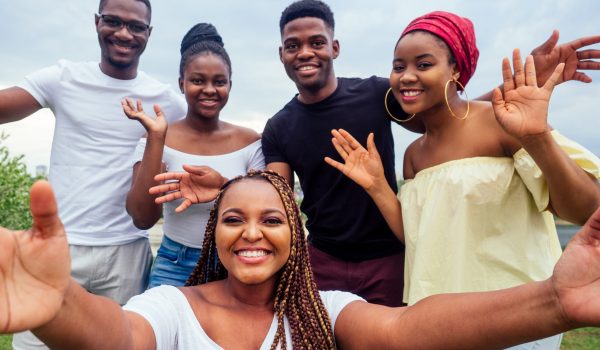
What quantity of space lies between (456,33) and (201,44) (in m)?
1.60

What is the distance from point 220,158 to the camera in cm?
327

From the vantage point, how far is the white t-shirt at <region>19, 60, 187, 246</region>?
3.42 meters

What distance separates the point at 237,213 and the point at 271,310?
426 mm

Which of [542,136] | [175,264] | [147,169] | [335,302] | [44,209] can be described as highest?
[542,136]

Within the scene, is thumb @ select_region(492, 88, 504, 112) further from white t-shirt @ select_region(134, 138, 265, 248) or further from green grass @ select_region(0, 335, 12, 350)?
green grass @ select_region(0, 335, 12, 350)

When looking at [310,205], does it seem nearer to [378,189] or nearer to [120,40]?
[378,189]

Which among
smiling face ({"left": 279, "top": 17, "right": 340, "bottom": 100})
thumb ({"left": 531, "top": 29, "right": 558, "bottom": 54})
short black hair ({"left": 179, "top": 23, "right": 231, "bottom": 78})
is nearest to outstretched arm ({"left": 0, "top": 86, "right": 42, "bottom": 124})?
short black hair ({"left": 179, "top": 23, "right": 231, "bottom": 78})

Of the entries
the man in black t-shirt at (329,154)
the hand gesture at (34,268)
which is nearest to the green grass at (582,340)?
the man in black t-shirt at (329,154)

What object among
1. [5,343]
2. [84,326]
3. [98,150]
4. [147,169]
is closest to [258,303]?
[84,326]

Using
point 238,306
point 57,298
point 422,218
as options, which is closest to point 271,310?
point 238,306

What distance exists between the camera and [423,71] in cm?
269

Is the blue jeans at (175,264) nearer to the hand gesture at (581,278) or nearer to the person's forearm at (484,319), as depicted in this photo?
the person's forearm at (484,319)

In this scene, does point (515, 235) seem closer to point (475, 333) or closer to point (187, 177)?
point (475, 333)

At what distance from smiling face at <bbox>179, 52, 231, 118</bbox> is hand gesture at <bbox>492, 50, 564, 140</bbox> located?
1.72m
